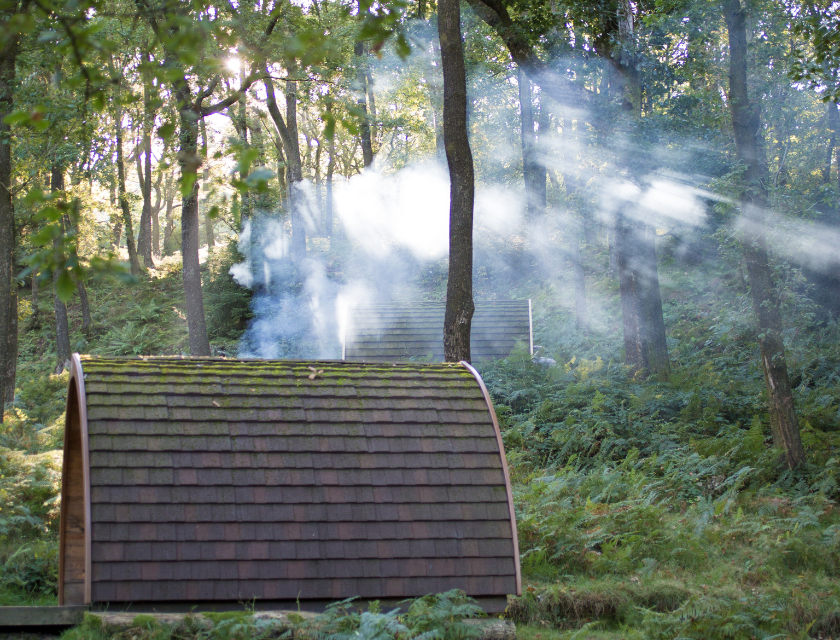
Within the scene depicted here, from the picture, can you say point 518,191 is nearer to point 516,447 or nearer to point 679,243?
point 679,243

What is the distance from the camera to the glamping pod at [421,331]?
562 inches

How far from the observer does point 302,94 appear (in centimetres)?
1617

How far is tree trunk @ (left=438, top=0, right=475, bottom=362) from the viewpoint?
9500mm

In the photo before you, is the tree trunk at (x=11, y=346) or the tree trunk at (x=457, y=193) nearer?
the tree trunk at (x=457, y=193)

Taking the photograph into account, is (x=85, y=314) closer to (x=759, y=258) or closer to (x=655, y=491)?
(x=655, y=491)

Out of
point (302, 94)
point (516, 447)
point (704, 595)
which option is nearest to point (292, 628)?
point (704, 595)

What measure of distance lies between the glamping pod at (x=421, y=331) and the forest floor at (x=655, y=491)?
50.1 inches

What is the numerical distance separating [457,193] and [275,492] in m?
5.90

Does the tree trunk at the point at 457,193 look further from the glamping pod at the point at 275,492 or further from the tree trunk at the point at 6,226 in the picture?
the tree trunk at the point at 6,226

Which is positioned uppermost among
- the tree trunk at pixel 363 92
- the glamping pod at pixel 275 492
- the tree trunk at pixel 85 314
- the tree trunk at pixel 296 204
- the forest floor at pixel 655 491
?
the tree trunk at pixel 363 92

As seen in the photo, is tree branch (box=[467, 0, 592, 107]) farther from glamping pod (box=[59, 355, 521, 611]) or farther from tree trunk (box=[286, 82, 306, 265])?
tree trunk (box=[286, 82, 306, 265])

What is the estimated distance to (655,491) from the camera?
26.7 feet

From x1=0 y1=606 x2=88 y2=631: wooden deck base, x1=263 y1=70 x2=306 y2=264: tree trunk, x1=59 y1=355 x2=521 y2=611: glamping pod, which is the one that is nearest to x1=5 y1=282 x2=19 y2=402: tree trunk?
x1=59 y1=355 x2=521 y2=611: glamping pod

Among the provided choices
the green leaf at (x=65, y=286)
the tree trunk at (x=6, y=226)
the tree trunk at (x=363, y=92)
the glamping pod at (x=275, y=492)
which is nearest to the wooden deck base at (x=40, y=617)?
the glamping pod at (x=275, y=492)
